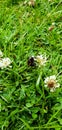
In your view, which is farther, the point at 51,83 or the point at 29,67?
the point at 29,67

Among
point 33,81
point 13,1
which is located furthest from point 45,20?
point 33,81

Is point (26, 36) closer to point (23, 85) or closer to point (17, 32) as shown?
point (17, 32)

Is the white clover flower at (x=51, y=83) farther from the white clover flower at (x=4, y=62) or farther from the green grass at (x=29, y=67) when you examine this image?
the white clover flower at (x=4, y=62)

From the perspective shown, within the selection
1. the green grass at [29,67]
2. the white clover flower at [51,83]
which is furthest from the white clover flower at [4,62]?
the white clover flower at [51,83]

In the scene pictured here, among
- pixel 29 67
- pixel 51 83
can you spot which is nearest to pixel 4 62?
pixel 29 67

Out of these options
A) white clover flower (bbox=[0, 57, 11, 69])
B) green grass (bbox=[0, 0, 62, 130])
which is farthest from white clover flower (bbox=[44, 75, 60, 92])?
white clover flower (bbox=[0, 57, 11, 69])

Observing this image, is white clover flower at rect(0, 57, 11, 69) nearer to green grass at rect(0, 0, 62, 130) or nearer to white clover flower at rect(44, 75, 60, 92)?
green grass at rect(0, 0, 62, 130)

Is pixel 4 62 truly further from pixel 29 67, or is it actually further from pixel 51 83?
pixel 51 83
